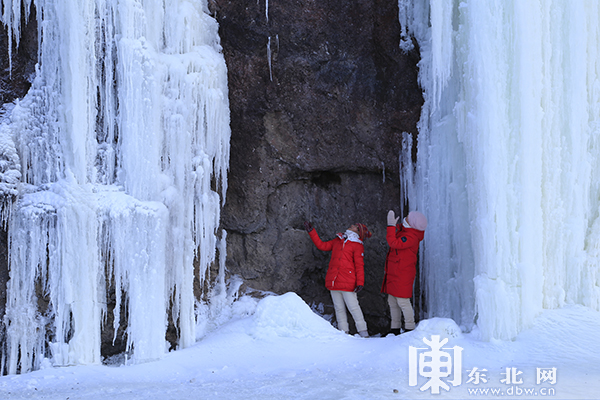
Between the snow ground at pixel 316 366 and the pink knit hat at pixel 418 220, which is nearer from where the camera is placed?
the snow ground at pixel 316 366

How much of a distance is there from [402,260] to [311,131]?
1930mm

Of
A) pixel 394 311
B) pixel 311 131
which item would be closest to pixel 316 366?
pixel 394 311

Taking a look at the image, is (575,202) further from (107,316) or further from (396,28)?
(107,316)

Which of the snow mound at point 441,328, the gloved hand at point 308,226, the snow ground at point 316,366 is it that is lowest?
the snow ground at point 316,366

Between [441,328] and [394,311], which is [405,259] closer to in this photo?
[394,311]

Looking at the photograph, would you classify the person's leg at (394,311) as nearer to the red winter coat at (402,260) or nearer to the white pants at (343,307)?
the red winter coat at (402,260)

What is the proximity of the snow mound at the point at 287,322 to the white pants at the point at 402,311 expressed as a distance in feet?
3.12

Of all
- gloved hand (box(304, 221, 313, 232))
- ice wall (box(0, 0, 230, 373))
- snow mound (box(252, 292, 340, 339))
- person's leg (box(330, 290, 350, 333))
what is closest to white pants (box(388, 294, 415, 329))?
person's leg (box(330, 290, 350, 333))

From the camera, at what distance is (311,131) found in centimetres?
704

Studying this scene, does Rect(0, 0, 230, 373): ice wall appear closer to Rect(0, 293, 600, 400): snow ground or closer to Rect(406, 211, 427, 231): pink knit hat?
Rect(0, 293, 600, 400): snow ground

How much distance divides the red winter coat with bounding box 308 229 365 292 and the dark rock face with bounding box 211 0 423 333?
808mm

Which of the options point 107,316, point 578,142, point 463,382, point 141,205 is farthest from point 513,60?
point 107,316

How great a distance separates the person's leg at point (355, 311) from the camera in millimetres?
6152

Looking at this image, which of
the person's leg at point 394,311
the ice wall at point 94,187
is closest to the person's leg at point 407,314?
the person's leg at point 394,311
